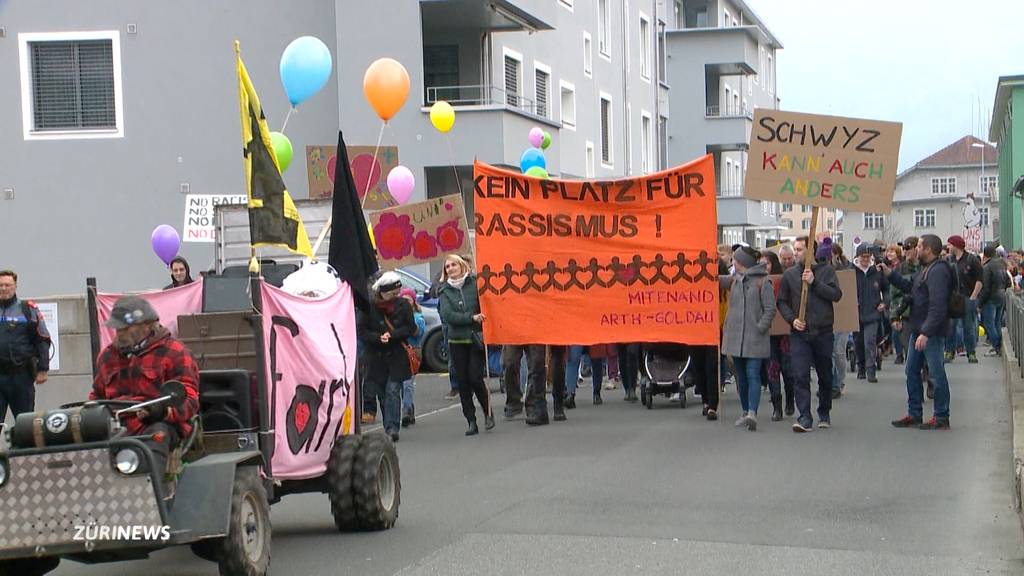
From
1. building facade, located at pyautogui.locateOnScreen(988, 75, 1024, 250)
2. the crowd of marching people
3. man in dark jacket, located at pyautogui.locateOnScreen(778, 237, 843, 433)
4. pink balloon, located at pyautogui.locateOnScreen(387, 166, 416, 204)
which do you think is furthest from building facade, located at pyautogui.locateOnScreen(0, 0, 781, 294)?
building facade, located at pyautogui.locateOnScreen(988, 75, 1024, 250)

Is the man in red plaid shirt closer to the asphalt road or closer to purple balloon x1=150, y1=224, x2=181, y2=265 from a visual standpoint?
the asphalt road

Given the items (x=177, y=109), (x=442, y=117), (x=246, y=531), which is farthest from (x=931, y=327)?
(x=177, y=109)

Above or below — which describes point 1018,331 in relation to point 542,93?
below

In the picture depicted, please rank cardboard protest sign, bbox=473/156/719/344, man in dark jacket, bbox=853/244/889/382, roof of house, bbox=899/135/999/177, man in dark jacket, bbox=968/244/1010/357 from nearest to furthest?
cardboard protest sign, bbox=473/156/719/344
man in dark jacket, bbox=853/244/889/382
man in dark jacket, bbox=968/244/1010/357
roof of house, bbox=899/135/999/177

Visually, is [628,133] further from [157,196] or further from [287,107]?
[157,196]

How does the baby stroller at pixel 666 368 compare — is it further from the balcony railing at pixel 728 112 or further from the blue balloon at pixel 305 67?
the balcony railing at pixel 728 112

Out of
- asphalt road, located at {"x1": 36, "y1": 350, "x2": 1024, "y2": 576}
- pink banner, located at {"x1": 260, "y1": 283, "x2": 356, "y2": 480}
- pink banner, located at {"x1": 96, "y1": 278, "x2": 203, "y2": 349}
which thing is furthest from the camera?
pink banner, located at {"x1": 96, "y1": 278, "x2": 203, "y2": 349}

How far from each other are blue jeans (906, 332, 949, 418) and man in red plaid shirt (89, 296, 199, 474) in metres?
8.65

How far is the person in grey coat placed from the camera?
1447 centimetres

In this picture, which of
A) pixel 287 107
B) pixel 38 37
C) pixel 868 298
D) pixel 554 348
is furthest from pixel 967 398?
pixel 38 37

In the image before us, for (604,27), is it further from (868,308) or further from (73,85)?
(868,308)

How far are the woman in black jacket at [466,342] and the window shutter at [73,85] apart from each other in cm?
1610

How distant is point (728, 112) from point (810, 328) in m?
51.2

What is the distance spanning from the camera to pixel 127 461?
6832 mm
